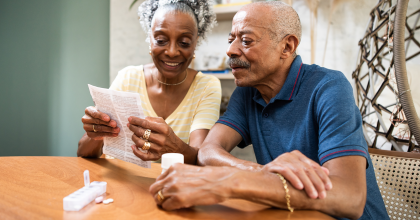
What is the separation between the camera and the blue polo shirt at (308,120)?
3.44ft

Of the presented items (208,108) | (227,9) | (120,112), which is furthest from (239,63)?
(227,9)

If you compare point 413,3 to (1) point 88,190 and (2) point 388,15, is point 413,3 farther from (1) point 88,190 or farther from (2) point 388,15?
(1) point 88,190

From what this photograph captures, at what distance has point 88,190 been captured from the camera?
2.88 ft

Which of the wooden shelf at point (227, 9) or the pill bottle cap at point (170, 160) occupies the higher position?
the wooden shelf at point (227, 9)

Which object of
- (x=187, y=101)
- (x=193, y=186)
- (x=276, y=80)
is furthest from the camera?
(x=187, y=101)

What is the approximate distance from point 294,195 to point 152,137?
628 mm

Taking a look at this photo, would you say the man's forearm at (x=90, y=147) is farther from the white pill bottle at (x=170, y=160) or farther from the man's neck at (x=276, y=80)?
the man's neck at (x=276, y=80)

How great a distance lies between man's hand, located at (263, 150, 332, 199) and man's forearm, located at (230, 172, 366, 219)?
19mm

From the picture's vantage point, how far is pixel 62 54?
262 cm

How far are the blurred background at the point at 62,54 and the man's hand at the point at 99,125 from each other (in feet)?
4.80

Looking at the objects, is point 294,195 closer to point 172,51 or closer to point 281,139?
point 281,139

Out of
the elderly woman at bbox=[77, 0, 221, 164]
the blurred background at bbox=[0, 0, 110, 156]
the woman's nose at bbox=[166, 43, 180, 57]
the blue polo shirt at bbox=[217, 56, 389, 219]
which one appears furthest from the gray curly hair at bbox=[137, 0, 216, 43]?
the blurred background at bbox=[0, 0, 110, 156]

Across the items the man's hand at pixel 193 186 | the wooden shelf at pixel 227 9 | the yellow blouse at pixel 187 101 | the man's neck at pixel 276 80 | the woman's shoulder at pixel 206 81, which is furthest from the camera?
the wooden shelf at pixel 227 9

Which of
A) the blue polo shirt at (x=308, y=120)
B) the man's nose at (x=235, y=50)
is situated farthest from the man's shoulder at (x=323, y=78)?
the man's nose at (x=235, y=50)
